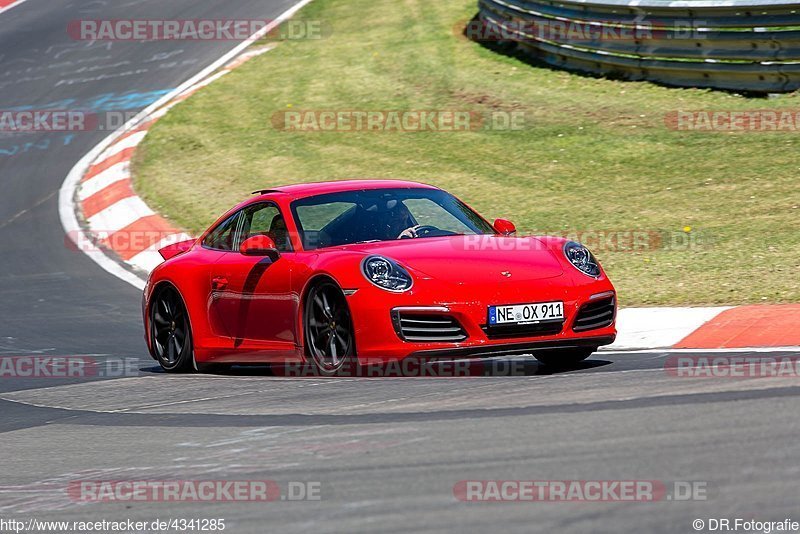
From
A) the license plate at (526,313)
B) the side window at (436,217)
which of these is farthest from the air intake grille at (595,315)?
the side window at (436,217)

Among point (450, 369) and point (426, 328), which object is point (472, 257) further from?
point (450, 369)

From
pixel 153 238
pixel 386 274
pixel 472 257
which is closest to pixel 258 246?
pixel 386 274

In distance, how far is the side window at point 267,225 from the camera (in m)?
8.86

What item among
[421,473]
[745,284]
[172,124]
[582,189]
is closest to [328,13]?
[172,124]

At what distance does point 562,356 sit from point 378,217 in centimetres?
148

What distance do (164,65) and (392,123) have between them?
245 inches

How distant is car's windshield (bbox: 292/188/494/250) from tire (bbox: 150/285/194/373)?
1.40m

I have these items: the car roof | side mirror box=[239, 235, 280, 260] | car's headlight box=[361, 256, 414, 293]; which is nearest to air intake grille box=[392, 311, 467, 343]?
car's headlight box=[361, 256, 414, 293]

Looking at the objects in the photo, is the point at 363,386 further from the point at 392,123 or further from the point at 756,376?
the point at 392,123

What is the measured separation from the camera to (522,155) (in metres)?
16.0

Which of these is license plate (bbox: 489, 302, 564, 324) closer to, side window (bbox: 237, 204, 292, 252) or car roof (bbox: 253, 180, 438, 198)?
side window (bbox: 237, 204, 292, 252)

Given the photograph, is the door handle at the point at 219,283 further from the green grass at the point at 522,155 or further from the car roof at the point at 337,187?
the green grass at the point at 522,155

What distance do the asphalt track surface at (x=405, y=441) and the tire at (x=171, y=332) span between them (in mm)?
226

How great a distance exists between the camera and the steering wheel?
8.75 meters
